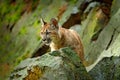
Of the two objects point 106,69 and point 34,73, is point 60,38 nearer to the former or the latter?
point 106,69

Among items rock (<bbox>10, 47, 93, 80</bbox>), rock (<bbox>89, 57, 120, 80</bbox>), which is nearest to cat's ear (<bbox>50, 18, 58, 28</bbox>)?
rock (<bbox>10, 47, 93, 80</bbox>)

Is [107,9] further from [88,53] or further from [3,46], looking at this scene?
[3,46]

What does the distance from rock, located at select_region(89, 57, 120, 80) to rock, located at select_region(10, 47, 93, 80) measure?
1.37 feet

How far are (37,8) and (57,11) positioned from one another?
2.46 meters

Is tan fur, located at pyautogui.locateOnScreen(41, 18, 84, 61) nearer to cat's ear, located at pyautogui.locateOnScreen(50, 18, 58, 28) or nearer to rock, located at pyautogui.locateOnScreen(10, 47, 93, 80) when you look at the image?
cat's ear, located at pyautogui.locateOnScreen(50, 18, 58, 28)

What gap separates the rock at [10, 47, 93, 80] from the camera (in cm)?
827

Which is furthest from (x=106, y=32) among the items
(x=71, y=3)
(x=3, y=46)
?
(x=3, y=46)

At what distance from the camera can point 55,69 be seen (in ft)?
27.2

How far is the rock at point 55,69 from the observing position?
827 cm

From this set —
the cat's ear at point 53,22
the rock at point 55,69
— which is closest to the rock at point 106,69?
the rock at point 55,69

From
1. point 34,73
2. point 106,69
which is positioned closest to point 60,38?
point 106,69

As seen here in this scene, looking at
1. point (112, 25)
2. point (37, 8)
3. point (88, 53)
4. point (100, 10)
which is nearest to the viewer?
point (112, 25)

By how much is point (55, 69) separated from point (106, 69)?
4.62 feet

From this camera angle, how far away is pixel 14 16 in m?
22.2
